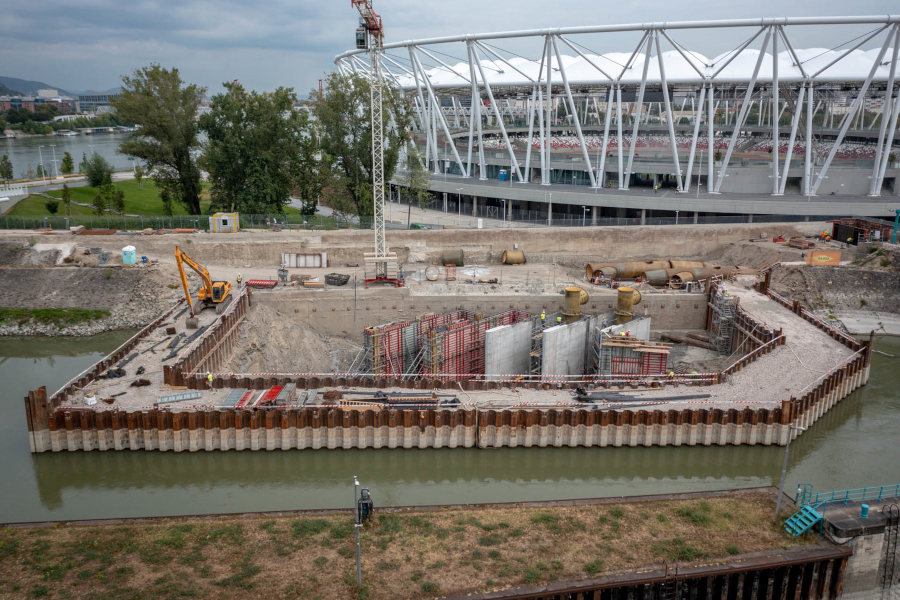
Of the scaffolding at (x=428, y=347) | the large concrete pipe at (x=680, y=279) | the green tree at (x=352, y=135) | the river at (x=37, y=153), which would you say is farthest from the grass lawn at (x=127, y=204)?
the large concrete pipe at (x=680, y=279)

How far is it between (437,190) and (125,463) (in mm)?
47594

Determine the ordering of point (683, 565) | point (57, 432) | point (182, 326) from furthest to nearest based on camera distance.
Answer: point (182, 326) < point (57, 432) < point (683, 565)

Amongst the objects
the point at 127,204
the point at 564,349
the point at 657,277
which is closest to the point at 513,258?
the point at 657,277

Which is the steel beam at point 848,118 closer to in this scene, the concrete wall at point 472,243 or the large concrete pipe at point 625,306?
the concrete wall at point 472,243

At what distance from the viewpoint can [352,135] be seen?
5438cm

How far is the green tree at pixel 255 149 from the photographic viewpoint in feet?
172

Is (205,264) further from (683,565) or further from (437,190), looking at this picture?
(683,565)

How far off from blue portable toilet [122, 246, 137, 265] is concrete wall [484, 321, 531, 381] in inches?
950

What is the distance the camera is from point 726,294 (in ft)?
122

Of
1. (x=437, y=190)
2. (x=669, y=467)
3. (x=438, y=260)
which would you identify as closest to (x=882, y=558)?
(x=669, y=467)

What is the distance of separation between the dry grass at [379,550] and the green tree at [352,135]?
38.6 m

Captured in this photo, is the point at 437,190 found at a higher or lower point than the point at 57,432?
higher

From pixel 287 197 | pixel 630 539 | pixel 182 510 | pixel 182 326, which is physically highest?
pixel 287 197

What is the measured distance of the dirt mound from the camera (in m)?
32.8
